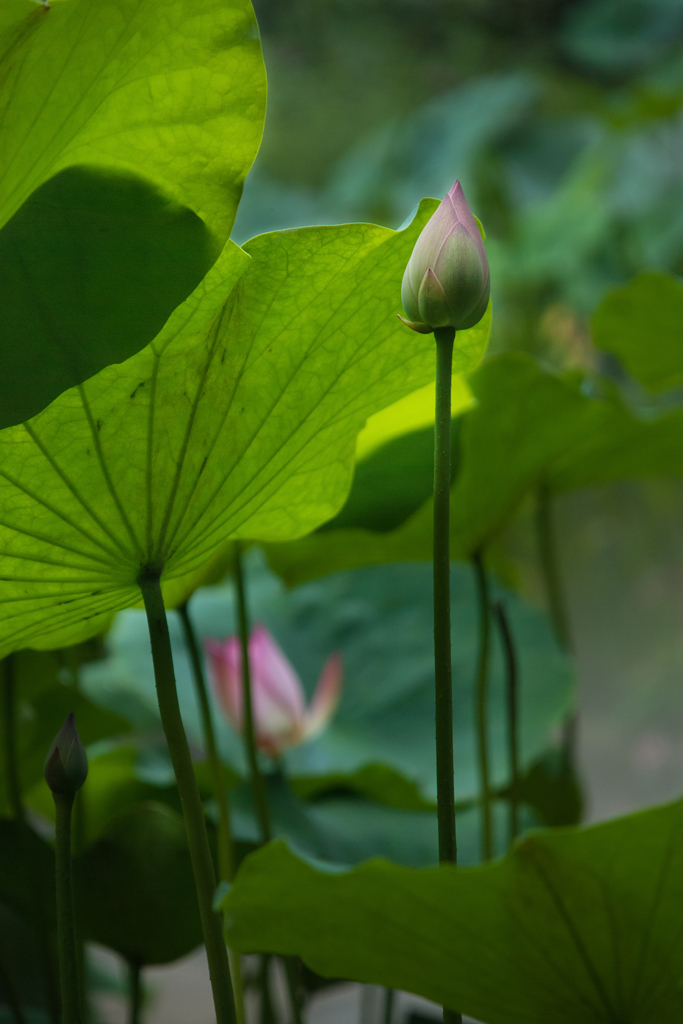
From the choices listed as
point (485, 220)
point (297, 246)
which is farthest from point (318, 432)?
point (485, 220)

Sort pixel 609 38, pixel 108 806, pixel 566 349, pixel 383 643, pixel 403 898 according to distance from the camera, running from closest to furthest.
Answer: pixel 403 898
pixel 108 806
pixel 383 643
pixel 566 349
pixel 609 38

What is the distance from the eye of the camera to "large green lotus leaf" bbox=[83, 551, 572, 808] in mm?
458

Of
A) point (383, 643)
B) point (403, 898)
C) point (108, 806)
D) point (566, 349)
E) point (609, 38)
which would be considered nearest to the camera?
point (403, 898)

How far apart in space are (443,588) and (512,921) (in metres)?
0.06

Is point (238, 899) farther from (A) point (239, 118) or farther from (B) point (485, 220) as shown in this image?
(B) point (485, 220)

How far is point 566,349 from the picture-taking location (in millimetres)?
1062

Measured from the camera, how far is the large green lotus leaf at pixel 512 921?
0.45ft

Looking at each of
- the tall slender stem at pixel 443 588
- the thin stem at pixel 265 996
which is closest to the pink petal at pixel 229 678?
the thin stem at pixel 265 996

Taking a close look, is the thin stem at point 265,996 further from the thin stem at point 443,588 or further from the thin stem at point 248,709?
the thin stem at point 443,588

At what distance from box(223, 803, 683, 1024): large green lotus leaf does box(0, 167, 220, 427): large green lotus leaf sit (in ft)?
0.31

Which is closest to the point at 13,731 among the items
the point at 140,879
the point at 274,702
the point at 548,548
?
the point at 140,879

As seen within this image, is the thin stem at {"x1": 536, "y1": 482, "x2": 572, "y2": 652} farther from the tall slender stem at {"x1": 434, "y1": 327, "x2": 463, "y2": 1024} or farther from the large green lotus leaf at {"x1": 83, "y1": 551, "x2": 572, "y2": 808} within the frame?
the tall slender stem at {"x1": 434, "y1": 327, "x2": 463, "y2": 1024}

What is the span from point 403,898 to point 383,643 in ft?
1.19

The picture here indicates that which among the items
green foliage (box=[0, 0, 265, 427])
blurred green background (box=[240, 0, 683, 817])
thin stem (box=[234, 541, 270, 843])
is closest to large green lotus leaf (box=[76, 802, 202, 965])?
thin stem (box=[234, 541, 270, 843])
